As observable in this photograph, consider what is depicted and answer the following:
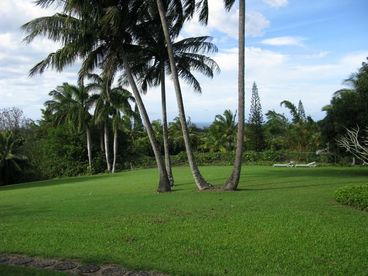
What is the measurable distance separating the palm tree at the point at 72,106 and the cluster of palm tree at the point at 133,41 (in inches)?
865

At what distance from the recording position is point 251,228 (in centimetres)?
821

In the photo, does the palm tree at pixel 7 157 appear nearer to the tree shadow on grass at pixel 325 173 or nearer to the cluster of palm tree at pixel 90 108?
the cluster of palm tree at pixel 90 108

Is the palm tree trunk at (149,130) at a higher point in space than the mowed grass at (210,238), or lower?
higher

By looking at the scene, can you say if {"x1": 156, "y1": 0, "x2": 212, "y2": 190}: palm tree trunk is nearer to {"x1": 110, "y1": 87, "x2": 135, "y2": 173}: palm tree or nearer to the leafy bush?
the leafy bush

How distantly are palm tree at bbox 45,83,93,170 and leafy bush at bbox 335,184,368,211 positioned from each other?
34.3 meters

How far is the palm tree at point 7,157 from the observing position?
4316 centimetres

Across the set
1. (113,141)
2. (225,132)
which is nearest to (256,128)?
(225,132)

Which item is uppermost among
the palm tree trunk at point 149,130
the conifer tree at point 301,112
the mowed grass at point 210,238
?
the conifer tree at point 301,112

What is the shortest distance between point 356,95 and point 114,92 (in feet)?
78.4

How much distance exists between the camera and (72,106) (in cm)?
4372

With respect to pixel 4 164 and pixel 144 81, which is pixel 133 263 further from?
pixel 4 164

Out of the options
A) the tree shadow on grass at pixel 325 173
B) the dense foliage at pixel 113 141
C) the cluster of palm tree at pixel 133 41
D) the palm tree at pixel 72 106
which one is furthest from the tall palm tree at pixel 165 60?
the palm tree at pixel 72 106

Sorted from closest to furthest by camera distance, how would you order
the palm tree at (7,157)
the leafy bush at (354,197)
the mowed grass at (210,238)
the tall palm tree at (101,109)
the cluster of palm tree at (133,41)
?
the mowed grass at (210,238) < the leafy bush at (354,197) < the cluster of palm tree at (133,41) < the tall palm tree at (101,109) < the palm tree at (7,157)

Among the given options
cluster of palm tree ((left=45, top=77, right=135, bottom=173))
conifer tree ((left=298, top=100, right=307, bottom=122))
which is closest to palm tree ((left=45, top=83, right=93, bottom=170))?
cluster of palm tree ((left=45, top=77, right=135, bottom=173))
